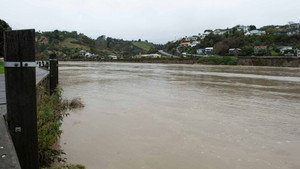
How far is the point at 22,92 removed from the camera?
2535mm

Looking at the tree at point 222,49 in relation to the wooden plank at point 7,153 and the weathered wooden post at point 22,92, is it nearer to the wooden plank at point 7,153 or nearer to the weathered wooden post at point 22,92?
the weathered wooden post at point 22,92

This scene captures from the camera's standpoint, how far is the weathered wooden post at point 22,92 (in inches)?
95.5

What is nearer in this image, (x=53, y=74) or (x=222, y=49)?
(x=53, y=74)

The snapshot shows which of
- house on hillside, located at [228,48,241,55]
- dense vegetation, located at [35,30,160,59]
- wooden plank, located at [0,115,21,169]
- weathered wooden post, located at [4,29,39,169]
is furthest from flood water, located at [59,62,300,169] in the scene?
dense vegetation, located at [35,30,160,59]

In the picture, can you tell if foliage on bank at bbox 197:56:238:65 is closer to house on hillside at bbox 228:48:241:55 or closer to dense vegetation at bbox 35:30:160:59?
house on hillside at bbox 228:48:241:55

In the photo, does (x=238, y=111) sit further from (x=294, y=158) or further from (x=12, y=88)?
(x=12, y=88)

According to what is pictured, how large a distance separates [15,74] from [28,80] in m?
0.13

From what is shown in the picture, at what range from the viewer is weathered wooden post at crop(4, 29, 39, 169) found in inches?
95.5

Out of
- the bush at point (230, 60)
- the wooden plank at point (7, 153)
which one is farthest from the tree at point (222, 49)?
the wooden plank at point (7, 153)

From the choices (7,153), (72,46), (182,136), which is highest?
(72,46)

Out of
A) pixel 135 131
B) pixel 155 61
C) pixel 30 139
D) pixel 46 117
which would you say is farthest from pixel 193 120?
pixel 155 61

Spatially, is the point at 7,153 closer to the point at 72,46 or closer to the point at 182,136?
the point at 182,136

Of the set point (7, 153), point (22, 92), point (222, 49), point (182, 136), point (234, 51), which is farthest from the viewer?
point (222, 49)

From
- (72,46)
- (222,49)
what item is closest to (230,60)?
(222,49)
